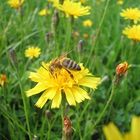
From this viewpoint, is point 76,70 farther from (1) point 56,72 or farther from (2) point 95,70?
(2) point 95,70

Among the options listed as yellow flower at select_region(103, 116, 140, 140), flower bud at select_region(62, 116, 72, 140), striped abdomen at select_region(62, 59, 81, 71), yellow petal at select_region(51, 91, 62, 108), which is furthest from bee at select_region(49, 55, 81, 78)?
yellow flower at select_region(103, 116, 140, 140)

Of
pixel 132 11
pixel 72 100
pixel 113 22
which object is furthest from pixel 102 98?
pixel 113 22

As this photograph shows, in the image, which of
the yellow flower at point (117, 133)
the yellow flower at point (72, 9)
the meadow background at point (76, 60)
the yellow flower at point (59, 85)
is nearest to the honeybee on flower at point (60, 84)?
the yellow flower at point (59, 85)

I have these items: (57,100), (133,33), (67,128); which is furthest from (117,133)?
(133,33)

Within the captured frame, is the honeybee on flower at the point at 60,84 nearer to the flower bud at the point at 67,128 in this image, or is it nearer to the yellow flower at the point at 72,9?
the flower bud at the point at 67,128

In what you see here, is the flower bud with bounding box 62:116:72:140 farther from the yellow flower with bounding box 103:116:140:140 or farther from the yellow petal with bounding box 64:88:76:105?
the yellow flower with bounding box 103:116:140:140

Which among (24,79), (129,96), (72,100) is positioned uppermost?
(72,100)

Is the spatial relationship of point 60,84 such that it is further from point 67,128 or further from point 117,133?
point 117,133
